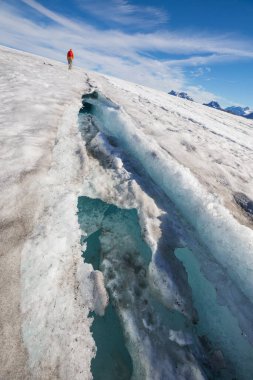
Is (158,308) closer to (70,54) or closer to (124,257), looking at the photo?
(124,257)

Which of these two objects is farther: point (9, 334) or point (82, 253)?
point (82, 253)

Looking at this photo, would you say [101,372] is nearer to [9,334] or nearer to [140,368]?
[140,368]

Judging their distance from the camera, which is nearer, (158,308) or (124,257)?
(158,308)

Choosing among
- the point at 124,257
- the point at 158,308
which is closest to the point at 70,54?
the point at 124,257

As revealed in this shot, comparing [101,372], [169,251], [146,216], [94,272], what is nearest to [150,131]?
[146,216]

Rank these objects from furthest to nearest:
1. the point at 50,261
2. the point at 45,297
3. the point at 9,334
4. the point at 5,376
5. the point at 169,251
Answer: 1. the point at 169,251
2. the point at 50,261
3. the point at 45,297
4. the point at 9,334
5. the point at 5,376

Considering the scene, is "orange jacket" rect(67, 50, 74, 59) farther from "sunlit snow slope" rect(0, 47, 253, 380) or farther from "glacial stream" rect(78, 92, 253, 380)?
"glacial stream" rect(78, 92, 253, 380)
